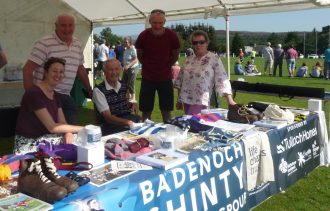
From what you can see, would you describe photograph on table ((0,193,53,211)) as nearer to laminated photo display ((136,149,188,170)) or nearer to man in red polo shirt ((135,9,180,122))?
laminated photo display ((136,149,188,170))

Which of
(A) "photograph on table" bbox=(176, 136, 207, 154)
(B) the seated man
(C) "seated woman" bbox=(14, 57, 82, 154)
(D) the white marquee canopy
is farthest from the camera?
Answer: (D) the white marquee canopy

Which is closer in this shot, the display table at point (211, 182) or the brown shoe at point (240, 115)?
the display table at point (211, 182)

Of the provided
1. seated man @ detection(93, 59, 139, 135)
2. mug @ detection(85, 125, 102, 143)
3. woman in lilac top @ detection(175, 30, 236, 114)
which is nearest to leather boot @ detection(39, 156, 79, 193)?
mug @ detection(85, 125, 102, 143)

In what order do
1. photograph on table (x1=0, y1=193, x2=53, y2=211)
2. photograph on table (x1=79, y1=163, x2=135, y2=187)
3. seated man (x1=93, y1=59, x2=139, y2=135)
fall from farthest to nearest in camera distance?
seated man (x1=93, y1=59, x2=139, y2=135) → photograph on table (x1=79, y1=163, x2=135, y2=187) → photograph on table (x1=0, y1=193, x2=53, y2=211)

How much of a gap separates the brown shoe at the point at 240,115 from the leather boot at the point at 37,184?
176cm

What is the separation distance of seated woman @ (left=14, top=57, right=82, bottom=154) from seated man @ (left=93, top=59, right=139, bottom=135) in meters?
0.59

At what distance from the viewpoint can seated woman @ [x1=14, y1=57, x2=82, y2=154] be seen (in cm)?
248

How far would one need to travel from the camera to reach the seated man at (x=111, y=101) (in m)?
3.18

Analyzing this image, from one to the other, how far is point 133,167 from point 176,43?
99.8 inches

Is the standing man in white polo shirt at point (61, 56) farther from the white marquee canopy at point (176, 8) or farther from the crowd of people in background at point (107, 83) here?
the white marquee canopy at point (176, 8)

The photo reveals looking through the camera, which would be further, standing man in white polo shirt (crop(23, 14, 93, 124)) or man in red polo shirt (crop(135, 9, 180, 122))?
man in red polo shirt (crop(135, 9, 180, 122))

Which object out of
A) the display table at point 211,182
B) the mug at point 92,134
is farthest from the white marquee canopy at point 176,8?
the mug at point 92,134

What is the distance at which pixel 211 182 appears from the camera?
7.02 feet

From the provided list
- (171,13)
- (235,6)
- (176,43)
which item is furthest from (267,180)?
(171,13)
